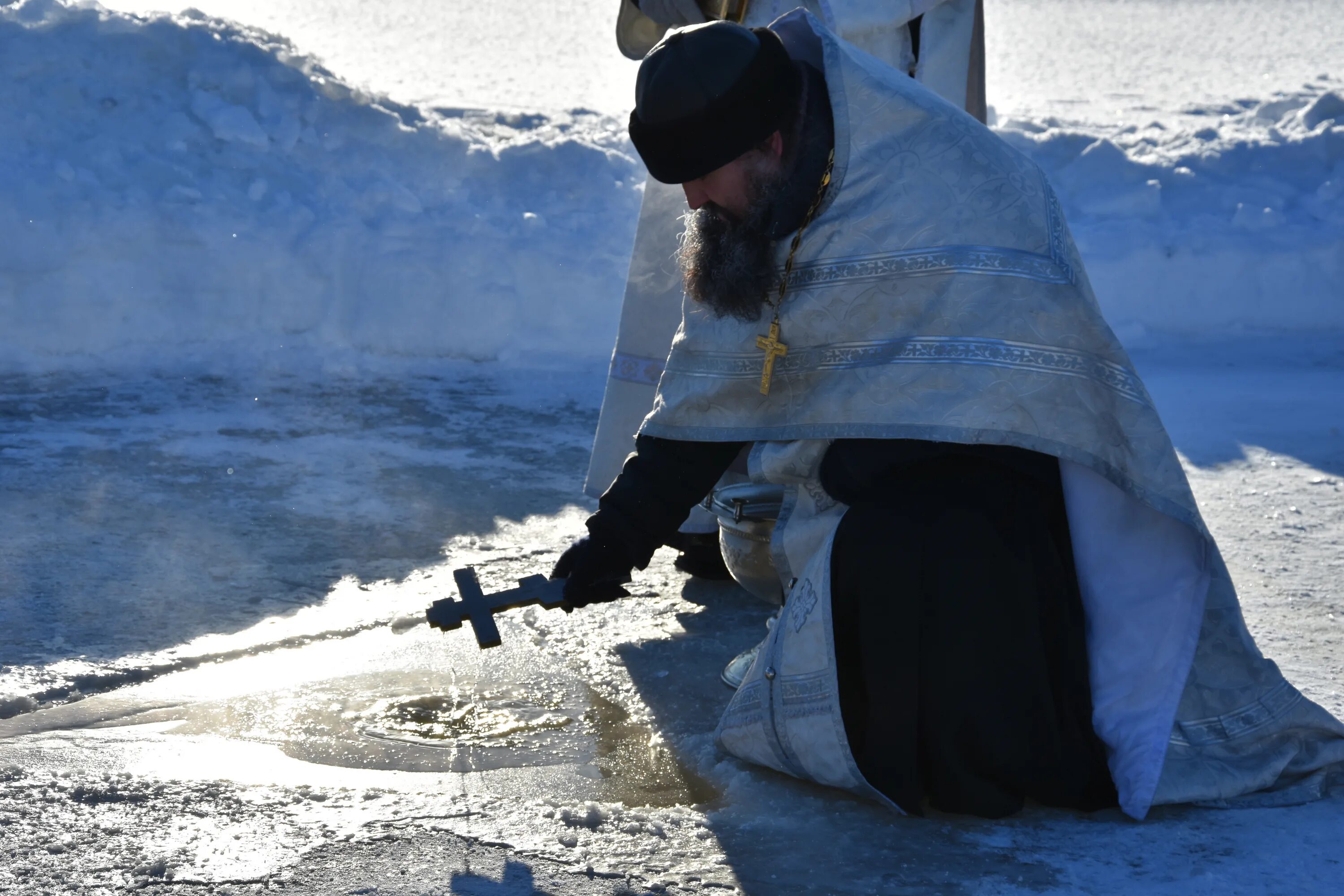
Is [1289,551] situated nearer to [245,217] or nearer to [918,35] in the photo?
[918,35]

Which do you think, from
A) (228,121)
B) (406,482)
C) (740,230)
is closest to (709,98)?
(740,230)

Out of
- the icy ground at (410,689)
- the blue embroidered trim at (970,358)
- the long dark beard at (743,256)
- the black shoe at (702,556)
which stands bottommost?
the icy ground at (410,689)

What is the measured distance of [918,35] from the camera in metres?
3.78

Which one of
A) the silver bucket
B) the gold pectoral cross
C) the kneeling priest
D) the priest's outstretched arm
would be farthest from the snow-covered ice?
the gold pectoral cross

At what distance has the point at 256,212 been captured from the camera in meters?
7.24

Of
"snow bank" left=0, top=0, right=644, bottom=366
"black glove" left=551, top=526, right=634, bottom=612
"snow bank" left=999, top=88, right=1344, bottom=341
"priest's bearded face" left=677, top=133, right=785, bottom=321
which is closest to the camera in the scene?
"priest's bearded face" left=677, top=133, right=785, bottom=321

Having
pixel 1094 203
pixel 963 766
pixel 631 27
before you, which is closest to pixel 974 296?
pixel 963 766

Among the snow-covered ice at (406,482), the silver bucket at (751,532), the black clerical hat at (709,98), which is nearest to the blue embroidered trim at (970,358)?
the black clerical hat at (709,98)

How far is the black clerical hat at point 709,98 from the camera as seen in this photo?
91.5 inches

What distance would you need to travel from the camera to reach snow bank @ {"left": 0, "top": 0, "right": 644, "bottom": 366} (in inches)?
258

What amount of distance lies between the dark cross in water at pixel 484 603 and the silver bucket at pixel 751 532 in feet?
1.71

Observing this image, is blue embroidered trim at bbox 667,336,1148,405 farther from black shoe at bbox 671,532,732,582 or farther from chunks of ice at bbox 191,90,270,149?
chunks of ice at bbox 191,90,270,149

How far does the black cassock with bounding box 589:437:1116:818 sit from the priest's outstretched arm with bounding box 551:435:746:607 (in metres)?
0.30

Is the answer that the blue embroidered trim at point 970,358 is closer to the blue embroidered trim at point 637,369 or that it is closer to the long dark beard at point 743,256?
the long dark beard at point 743,256
